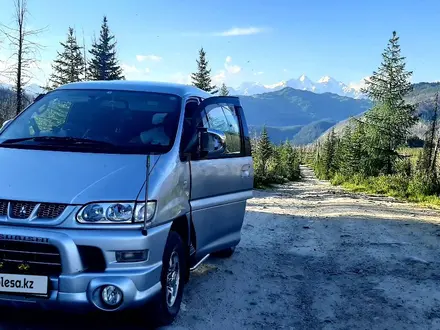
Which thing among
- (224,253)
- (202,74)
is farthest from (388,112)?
(224,253)

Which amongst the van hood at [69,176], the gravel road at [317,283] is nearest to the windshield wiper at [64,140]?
the van hood at [69,176]

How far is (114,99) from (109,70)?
39477mm

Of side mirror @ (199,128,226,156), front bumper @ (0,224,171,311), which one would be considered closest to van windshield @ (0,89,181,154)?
side mirror @ (199,128,226,156)

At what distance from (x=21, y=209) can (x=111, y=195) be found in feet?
2.20

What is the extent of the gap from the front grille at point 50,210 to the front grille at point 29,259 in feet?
0.72

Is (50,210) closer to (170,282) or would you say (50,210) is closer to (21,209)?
(21,209)

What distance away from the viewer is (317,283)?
5891mm

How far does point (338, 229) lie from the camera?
955 centimetres

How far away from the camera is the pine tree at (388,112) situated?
38.7m

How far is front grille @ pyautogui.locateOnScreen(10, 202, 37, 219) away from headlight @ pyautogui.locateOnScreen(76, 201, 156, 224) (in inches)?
14.4

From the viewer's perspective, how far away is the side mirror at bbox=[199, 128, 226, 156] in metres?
4.82

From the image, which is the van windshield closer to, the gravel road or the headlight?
the headlight

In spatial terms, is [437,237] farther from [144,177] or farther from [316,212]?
[144,177]

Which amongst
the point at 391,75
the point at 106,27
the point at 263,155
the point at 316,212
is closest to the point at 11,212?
the point at 316,212
